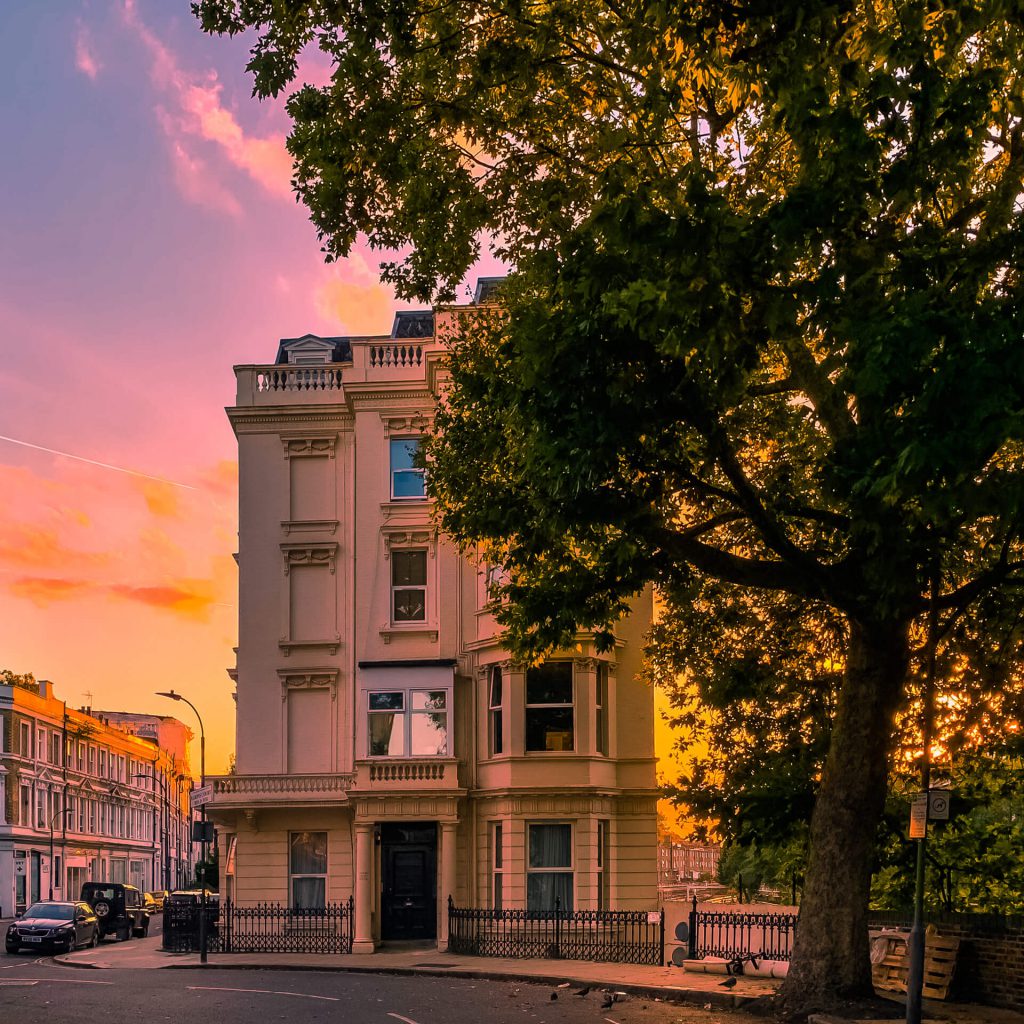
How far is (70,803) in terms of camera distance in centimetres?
9881

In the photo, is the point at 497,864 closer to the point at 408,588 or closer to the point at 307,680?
the point at 307,680

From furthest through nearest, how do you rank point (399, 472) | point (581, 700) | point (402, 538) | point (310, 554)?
1. point (310, 554)
2. point (399, 472)
3. point (402, 538)
4. point (581, 700)

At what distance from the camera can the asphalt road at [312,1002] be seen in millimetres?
17984

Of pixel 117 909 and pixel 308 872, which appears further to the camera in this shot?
pixel 117 909

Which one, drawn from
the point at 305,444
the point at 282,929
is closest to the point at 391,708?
the point at 282,929

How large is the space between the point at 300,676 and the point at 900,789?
17.4 meters

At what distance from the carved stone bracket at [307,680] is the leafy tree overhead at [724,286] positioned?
16.2 m

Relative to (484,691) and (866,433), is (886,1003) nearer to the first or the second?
(866,433)

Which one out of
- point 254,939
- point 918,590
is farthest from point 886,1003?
point 254,939

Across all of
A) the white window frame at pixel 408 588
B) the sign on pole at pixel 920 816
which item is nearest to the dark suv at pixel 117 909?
the white window frame at pixel 408 588

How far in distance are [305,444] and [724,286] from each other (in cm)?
2585

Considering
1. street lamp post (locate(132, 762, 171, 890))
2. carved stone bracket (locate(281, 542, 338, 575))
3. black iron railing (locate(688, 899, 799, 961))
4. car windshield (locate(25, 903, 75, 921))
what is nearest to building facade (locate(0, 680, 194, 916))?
street lamp post (locate(132, 762, 171, 890))

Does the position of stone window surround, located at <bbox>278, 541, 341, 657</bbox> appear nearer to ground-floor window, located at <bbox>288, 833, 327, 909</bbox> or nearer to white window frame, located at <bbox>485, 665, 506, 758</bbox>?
white window frame, located at <bbox>485, 665, 506, 758</bbox>

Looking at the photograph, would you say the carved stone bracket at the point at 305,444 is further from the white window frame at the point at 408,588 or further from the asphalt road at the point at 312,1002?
the asphalt road at the point at 312,1002
